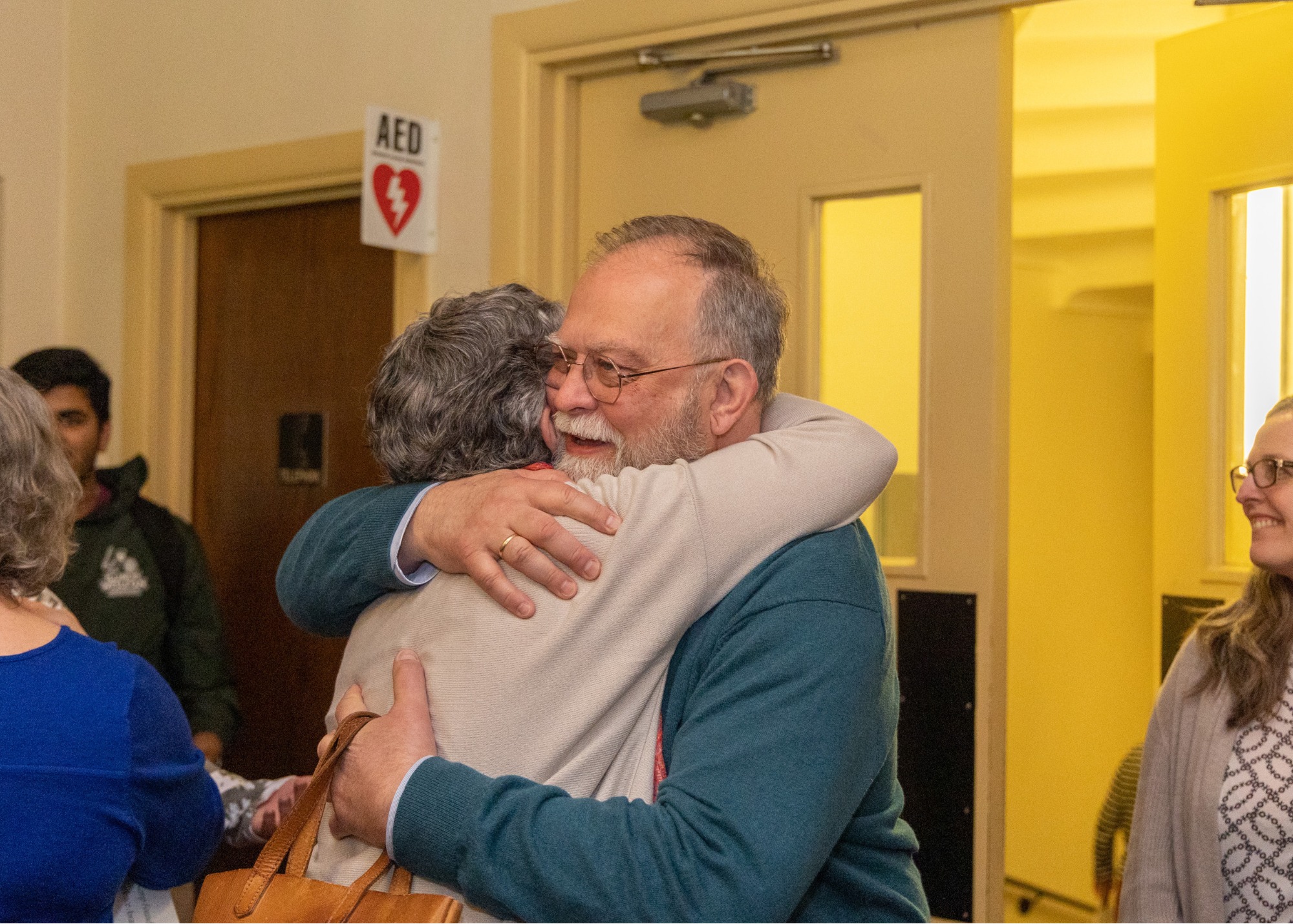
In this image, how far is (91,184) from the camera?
12.4 feet

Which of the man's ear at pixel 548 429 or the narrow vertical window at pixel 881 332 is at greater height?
Result: the narrow vertical window at pixel 881 332

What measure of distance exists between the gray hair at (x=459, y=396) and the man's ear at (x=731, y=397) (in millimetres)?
198

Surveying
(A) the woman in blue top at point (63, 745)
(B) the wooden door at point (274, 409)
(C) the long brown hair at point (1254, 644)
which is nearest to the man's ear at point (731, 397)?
(A) the woman in blue top at point (63, 745)

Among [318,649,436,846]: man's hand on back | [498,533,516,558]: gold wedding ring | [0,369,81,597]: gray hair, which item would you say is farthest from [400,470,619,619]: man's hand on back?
[0,369,81,597]: gray hair

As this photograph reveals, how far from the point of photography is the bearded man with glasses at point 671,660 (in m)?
1.06

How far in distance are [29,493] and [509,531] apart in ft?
2.40

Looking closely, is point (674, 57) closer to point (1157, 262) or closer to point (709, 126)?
point (709, 126)

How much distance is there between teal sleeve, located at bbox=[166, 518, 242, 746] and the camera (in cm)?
289

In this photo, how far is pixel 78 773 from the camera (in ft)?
4.60

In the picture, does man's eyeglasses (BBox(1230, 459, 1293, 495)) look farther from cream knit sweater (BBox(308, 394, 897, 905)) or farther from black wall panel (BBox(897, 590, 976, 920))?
cream knit sweater (BBox(308, 394, 897, 905))

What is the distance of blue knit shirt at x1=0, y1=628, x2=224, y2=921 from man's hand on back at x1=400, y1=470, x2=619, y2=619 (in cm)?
43

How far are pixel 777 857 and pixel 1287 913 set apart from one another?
1.26 metres

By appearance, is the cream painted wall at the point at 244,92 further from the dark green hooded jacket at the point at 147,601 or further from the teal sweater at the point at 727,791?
the teal sweater at the point at 727,791

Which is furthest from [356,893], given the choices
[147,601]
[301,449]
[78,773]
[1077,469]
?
[1077,469]
